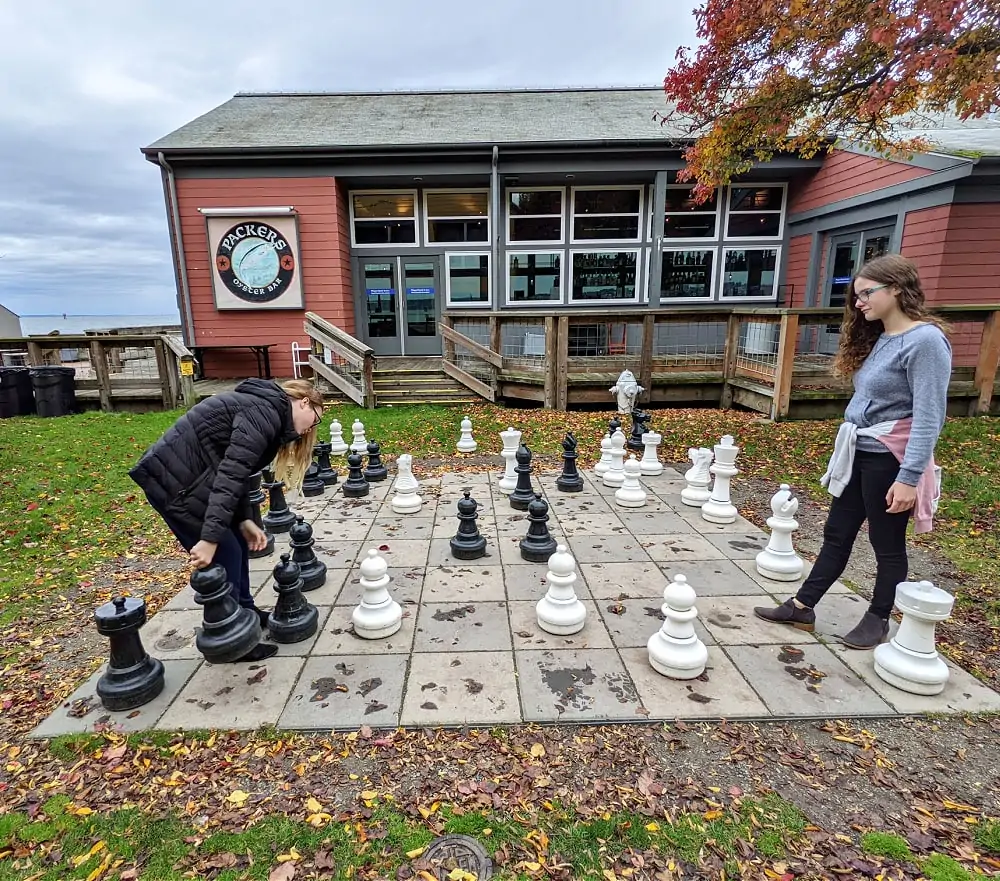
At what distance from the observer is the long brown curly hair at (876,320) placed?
2.38 m

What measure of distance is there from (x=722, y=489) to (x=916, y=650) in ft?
7.04

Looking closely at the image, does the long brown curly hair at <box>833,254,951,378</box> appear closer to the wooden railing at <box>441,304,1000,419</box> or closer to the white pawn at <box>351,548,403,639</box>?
the white pawn at <box>351,548,403,639</box>

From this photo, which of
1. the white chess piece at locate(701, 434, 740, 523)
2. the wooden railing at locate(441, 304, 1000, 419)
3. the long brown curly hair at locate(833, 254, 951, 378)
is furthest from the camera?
the wooden railing at locate(441, 304, 1000, 419)

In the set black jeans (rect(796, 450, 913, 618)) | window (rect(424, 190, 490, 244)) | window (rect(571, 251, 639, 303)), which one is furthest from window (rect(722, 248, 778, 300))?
black jeans (rect(796, 450, 913, 618))

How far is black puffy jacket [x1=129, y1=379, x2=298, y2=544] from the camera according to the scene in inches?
91.9

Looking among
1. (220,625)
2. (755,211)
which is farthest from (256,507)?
(755,211)

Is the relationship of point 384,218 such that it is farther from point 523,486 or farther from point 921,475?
point 921,475

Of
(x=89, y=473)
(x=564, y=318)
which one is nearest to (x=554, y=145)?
(x=564, y=318)

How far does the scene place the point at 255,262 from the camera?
11.9 m

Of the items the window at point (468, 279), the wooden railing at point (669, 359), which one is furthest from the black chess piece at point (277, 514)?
the window at point (468, 279)

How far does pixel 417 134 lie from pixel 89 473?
10106 mm

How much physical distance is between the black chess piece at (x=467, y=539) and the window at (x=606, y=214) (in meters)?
11.1

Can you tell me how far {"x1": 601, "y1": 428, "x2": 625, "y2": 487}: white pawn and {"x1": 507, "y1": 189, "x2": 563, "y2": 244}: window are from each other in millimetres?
9137

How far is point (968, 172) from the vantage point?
27.4ft
